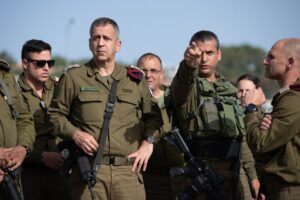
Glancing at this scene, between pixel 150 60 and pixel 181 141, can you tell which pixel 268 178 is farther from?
pixel 150 60

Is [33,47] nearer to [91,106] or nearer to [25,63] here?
[25,63]

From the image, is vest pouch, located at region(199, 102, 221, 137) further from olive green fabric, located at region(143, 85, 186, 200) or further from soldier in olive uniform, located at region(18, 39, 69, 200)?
soldier in olive uniform, located at region(18, 39, 69, 200)

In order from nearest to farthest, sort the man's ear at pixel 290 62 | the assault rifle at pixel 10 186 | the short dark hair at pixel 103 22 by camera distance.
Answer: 1. the man's ear at pixel 290 62
2. the assault rifle at pixel 10 186
3. the short dark hair at pixel 103 22

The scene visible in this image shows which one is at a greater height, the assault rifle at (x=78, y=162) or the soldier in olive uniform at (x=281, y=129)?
the soldier in olive uniform at (x=281, y=129)

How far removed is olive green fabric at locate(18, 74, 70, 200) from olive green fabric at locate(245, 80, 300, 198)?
9.68 feet

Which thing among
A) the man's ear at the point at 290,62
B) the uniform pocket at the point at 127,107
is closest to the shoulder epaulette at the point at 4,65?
the uniform pocket at the point at 127,107

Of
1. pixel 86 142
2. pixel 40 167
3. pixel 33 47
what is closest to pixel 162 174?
pixel 40 167

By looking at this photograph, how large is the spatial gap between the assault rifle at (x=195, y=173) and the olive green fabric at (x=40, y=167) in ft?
5.90

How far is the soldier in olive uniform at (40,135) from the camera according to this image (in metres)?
7.30

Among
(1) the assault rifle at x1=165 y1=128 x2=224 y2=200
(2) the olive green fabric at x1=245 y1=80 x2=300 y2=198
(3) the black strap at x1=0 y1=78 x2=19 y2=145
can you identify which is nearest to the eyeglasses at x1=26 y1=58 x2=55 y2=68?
(3) the black strap at x1=0 y1=78 x2=19 y2=145

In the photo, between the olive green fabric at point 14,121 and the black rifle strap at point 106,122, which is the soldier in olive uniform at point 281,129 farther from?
the olive green fabric at point 14,121

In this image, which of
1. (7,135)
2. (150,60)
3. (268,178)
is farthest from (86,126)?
(150,60)

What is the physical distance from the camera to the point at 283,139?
5211 millimetres

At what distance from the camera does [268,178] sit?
550 cm
